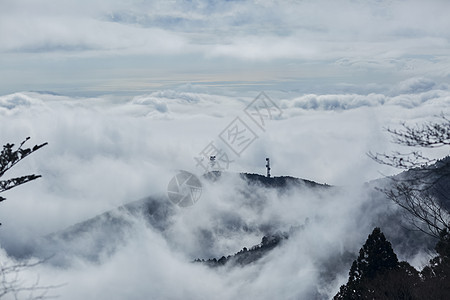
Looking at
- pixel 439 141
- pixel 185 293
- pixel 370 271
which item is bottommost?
pixel 185 293

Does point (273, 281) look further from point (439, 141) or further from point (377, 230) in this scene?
point (439, 141)

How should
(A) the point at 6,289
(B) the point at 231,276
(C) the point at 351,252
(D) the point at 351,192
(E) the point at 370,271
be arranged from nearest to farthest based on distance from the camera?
(A) the point at 6,289 → (E) the point at 370,271 → (C) the point at 351,252 → (B) the point at 231,276 → (D) the point at 351,192

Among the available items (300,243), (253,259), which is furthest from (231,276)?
(300,243)

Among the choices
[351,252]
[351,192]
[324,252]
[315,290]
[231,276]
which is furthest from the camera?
[351,192]

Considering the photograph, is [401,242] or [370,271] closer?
[370,271]

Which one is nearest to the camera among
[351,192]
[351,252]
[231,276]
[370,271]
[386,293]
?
[386,293]

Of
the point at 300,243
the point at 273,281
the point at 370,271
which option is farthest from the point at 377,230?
the point at 300,243

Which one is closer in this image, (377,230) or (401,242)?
(377,230)

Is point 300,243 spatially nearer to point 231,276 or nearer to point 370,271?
point 231,276

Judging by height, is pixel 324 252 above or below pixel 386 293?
below
